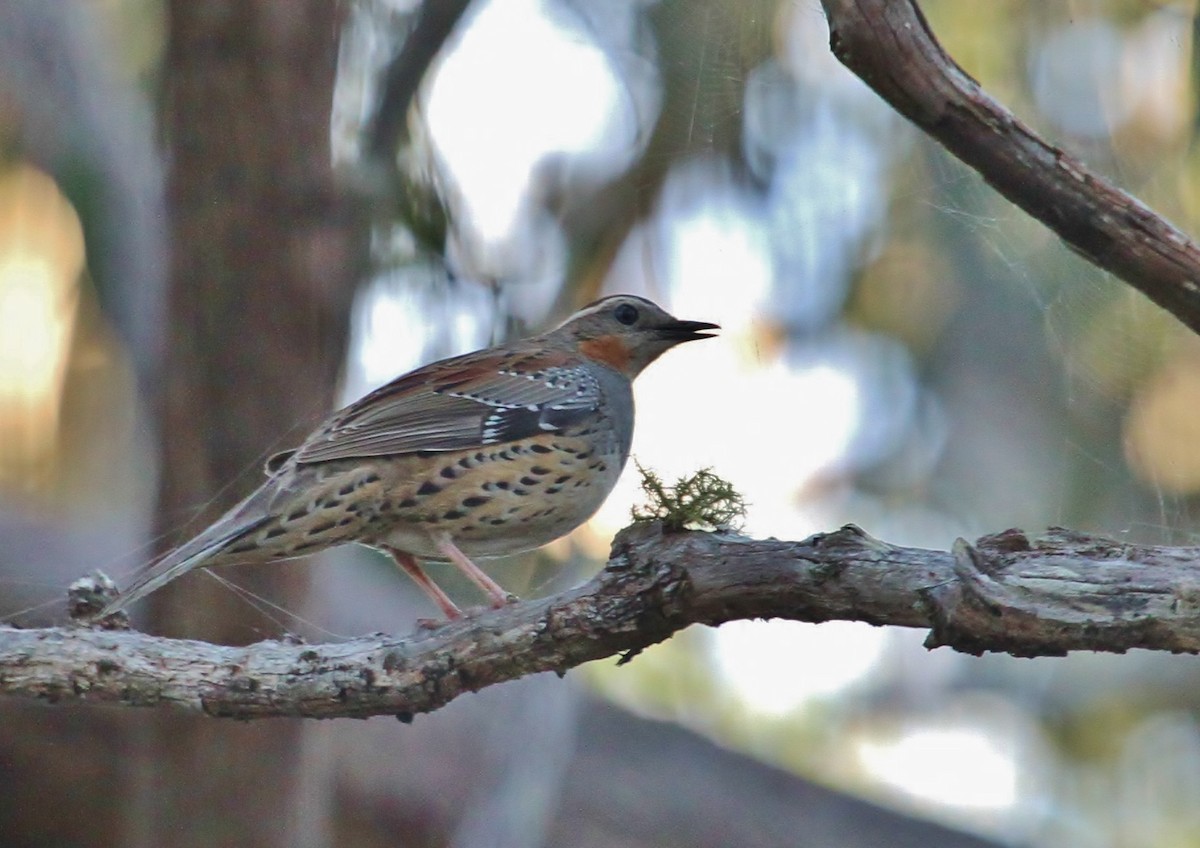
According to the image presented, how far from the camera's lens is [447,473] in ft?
17.7

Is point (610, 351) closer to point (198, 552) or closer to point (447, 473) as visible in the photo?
point (447, 473)

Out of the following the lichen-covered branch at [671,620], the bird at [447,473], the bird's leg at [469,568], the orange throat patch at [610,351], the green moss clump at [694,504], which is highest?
the orange throat patch at [610,351]

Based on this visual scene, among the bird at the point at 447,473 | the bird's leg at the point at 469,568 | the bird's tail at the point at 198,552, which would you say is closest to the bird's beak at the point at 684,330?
the bird at the point at 447,473

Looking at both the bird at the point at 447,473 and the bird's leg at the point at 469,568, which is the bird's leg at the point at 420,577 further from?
the bird's leg at the point at 469,568

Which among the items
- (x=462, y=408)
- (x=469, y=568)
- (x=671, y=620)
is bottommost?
(x=671, y=620)

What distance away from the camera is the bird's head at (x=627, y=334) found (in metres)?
6.40

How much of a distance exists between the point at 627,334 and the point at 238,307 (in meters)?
1.74

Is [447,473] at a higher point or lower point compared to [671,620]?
higher

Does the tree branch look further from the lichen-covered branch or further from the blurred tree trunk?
the blurred tree trunk

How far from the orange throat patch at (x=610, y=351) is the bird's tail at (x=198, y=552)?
5.97 feet

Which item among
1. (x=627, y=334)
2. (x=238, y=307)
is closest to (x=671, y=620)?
(x=627, y=334)

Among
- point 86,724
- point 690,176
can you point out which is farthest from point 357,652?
point 86,724

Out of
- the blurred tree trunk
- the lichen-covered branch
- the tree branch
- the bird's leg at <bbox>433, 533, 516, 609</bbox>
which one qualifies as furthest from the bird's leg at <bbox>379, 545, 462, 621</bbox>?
the tree branch

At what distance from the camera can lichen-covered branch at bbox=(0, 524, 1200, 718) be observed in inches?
131
